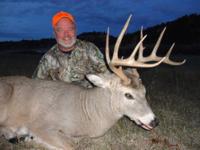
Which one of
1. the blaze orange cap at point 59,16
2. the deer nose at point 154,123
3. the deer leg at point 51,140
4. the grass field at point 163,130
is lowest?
the grass field at point 163,130

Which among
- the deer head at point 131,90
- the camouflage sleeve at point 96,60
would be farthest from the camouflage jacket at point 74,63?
the deer head at point 131,90

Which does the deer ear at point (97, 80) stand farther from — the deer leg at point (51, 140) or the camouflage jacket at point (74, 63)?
the camouflage jacket at point (74, 63)

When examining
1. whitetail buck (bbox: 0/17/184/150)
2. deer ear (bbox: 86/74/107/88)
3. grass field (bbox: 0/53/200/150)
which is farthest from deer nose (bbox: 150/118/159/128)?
deer ear (bbox: 86/74/107/88)

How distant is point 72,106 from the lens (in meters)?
6.02

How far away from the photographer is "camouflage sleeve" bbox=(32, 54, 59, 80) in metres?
7.41

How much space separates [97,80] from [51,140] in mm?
985

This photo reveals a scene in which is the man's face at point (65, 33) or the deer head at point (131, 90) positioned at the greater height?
the man's face at point (65, 33)

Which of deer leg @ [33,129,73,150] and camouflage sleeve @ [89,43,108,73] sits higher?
camouflage sleeve @ [89,43,108,73]

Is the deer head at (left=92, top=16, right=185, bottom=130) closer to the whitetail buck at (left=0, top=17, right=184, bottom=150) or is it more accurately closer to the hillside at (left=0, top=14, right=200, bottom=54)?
the whitetail buck at (left=0, top=17, right=184, bottom=150)

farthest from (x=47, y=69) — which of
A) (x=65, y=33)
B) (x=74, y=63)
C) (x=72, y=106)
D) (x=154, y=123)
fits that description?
(x=154, y=123)

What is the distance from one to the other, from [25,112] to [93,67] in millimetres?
1898

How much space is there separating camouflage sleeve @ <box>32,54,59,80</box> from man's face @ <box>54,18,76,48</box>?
0.32 metres

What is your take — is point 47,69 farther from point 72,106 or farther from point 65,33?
point 72,106

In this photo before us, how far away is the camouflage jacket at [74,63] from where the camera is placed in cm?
748
